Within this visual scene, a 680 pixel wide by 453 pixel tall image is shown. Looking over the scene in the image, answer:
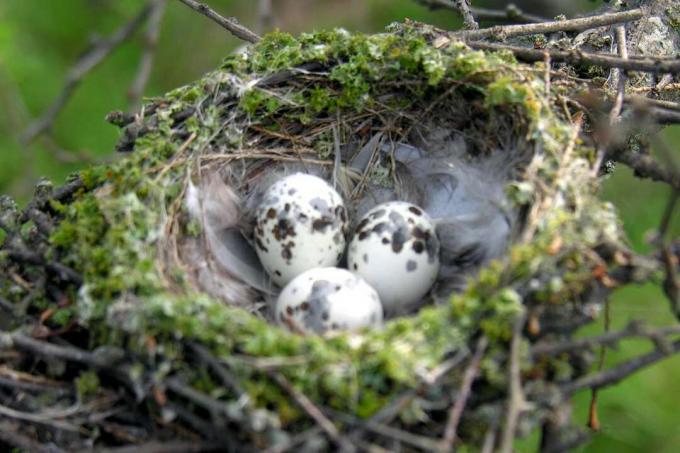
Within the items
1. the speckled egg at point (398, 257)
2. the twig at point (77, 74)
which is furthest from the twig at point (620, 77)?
the twig at point (77, 74)

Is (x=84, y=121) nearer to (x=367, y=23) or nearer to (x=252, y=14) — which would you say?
(x=252, y=14)

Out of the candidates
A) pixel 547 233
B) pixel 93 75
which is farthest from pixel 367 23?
pixel 547 233

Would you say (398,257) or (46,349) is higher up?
(398,257)

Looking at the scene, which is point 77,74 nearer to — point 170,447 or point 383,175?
point 383,175

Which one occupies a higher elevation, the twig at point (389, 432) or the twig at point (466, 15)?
the twig at point (466, 15)

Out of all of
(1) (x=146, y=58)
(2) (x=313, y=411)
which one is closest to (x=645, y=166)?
(2) (x=313, y=411)

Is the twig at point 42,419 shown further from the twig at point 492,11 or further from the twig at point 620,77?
the twig at point 492,11

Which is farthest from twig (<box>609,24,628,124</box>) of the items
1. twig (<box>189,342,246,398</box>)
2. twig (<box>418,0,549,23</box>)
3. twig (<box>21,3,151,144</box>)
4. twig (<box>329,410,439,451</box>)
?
twig (<box>21,3,151,144</box>)
